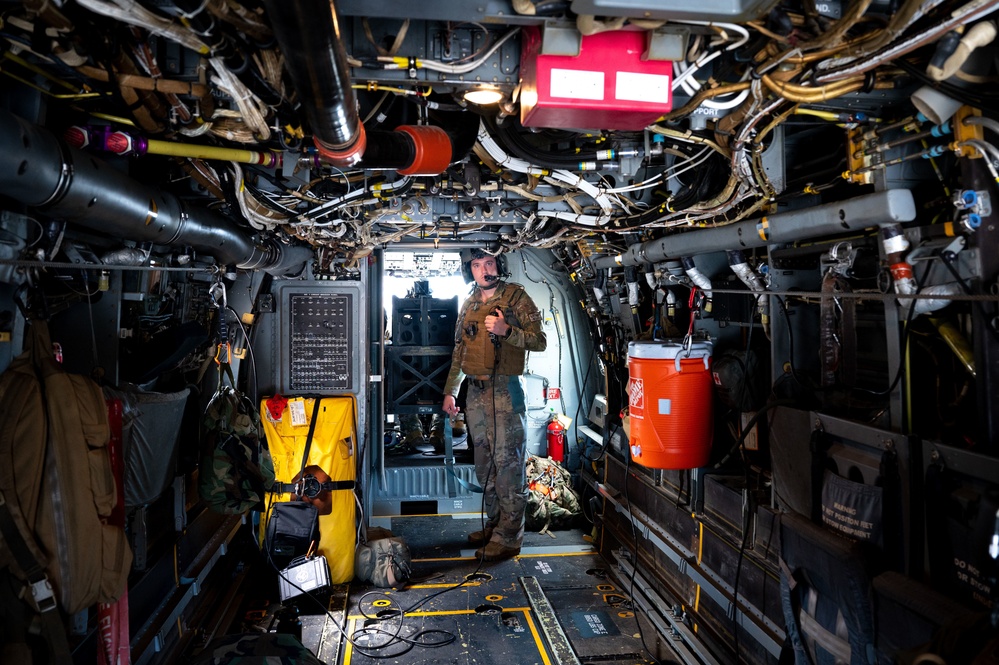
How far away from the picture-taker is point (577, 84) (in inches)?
76.7

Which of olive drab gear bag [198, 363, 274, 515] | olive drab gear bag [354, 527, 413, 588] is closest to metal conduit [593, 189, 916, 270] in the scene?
olive drab gear bag [198, 363, 274, 515]

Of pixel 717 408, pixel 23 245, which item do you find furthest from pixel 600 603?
pixel 23 245

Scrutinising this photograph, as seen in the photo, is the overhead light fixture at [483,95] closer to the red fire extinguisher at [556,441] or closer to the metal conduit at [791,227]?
the metal conduit at [791,227]

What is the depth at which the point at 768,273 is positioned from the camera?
361 cm

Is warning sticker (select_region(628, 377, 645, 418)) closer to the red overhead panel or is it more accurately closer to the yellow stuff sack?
the red overhead panel

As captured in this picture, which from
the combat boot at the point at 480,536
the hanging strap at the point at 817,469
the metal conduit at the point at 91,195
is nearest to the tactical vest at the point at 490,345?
the combat boot at the point at 480,536

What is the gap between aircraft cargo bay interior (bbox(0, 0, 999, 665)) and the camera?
1829 millimetres

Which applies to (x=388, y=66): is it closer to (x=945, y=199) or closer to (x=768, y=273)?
(x=945, y=199)

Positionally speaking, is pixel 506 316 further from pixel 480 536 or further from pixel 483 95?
pixel 483 95

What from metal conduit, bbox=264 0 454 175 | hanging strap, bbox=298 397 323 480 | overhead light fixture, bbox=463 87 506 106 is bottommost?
hanging strap, bbox=298 397 323 480

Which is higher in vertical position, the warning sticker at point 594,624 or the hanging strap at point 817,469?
the hanging strap at point 817,469

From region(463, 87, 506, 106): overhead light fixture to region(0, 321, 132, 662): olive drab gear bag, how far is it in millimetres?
1785

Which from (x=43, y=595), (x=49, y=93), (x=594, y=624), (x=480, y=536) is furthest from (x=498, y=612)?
(x=49, y=93)

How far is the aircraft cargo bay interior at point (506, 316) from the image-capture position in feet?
6.00
